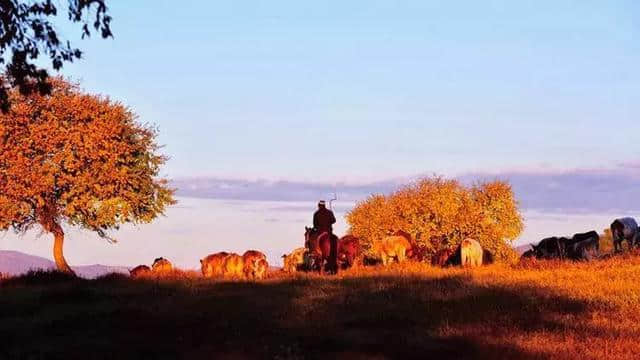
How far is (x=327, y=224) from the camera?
34625 millimetres

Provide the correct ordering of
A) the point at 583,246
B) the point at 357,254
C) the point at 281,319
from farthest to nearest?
1. the point at 583,246
2. the point at 357,254
3. the point at 281,319

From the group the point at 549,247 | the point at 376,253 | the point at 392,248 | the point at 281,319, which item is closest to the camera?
the point at 281,319

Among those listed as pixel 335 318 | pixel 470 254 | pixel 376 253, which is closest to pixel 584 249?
pixel 470 254

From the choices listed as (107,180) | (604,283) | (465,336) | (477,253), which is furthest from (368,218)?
(465,336)

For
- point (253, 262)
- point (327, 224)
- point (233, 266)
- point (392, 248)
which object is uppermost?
point (327, 224)

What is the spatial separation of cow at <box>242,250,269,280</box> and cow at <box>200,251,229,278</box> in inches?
64.3

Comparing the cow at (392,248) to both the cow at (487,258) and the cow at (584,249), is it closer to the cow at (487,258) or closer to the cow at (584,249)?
the cow at (487,258)

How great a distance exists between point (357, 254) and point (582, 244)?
1442 centimetres

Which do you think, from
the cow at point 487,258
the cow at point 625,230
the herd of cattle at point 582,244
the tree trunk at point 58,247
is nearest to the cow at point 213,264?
the cow at point 487,258

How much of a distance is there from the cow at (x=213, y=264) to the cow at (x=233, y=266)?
204mm

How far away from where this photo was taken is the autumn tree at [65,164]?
51250 mm

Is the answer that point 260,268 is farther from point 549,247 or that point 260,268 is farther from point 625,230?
point 625,230

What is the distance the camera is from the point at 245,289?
26.4 meters

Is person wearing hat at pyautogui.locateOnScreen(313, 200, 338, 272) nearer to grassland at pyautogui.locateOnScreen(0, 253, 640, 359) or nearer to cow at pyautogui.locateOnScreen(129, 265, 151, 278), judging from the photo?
grassland at pyautogui.locateOnScreen(0, 253, 640, 359)
